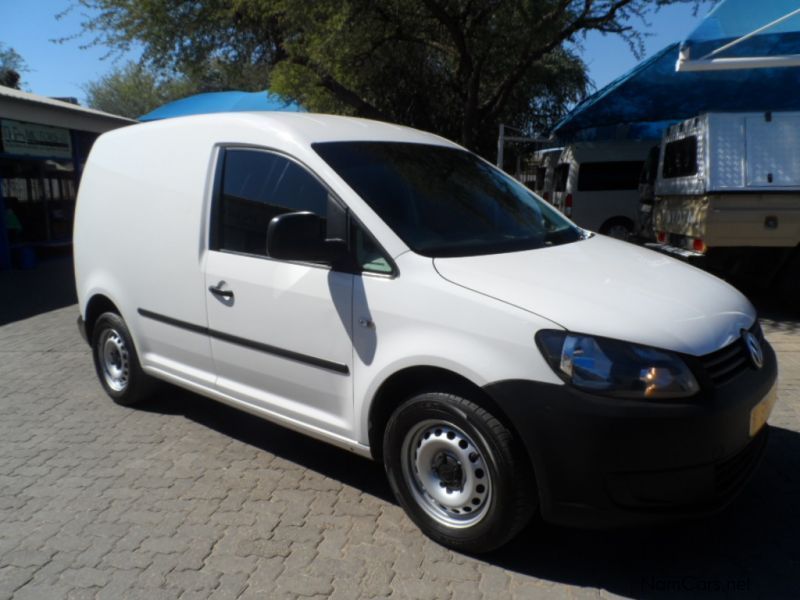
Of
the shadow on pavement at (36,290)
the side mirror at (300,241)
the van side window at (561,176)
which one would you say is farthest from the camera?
the van side window at (561,176)

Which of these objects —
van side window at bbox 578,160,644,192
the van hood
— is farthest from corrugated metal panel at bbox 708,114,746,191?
van side window at bbox 578,160,644,192

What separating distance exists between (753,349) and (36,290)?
10.6 meters

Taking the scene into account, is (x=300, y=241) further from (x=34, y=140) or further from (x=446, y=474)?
(x=34, y=140)

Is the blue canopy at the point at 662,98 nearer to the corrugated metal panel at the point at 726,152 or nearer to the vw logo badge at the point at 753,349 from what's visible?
the corrugated metal panel at the point at 726,152

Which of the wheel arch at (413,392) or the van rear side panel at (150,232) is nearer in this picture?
the wheel arch at (413,392)

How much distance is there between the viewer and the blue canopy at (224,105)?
42.6 ft

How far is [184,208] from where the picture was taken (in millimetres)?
3910

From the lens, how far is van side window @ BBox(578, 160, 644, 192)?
45.4 feet

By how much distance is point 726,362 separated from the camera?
2.68 m

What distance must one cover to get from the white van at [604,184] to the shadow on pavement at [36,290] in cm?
963

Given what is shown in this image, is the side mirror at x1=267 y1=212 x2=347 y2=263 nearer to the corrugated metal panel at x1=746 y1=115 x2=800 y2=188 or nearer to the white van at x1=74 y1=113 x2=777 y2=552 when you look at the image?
the white van at x1=74 y1=113 x2=777 y2=552

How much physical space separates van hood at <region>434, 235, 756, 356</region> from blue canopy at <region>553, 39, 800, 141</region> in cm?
1045

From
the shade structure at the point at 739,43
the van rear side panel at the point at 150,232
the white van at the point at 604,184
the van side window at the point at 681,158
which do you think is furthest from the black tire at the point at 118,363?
the white van at the point at 604,184

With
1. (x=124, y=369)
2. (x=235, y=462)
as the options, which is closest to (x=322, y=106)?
(x=124, y=369)
